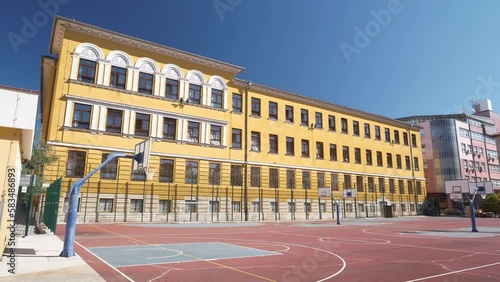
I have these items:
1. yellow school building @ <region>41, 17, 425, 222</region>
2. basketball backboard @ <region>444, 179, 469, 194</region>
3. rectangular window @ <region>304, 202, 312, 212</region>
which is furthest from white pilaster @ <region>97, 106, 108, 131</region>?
basketball backboard @ <region>444, 179, 469, 194</region>

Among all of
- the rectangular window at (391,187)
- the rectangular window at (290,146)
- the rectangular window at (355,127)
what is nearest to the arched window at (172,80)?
the rectangular window at (290,146)

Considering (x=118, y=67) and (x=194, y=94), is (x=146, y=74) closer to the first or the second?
Result: (x=118, y=67)

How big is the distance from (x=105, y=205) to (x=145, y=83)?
→ 456 inches

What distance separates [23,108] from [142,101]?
74.1 ft

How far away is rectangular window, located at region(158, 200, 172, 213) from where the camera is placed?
30784 millimetres

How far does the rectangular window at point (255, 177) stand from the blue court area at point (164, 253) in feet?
74.8

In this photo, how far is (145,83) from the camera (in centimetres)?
3206

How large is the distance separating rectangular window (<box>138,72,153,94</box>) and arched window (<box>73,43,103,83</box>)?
12.8ft

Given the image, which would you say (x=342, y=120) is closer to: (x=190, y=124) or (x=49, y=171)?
(x=190, y=124)

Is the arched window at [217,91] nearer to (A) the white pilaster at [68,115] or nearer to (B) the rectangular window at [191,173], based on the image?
(B) the rectangular window at [191,173]

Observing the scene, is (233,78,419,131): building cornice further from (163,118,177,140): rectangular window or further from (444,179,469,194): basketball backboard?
(444,179,469,194): basketball backboard

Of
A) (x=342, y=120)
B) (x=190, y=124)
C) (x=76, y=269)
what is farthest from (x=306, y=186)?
(x=76, y=269)

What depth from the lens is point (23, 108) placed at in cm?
924

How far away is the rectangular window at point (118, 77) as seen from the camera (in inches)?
1196
